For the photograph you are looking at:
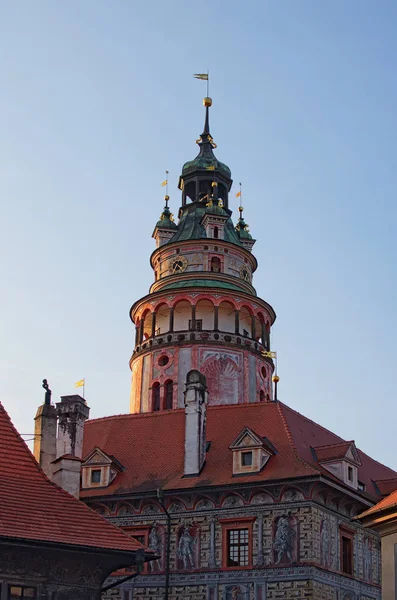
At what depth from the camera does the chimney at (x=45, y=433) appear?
2200 centimetres

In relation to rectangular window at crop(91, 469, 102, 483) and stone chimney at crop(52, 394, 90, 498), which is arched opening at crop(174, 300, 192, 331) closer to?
rectangular window at crop(91, 469, 102, 483)

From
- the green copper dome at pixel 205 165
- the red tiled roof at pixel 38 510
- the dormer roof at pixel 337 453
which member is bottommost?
the red tiled roof at pixel 38 510

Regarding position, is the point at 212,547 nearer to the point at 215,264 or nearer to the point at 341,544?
the point at 341,544

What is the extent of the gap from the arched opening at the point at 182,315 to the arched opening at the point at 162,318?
369 millimetres

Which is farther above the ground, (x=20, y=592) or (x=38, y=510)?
(x=38, y=510)

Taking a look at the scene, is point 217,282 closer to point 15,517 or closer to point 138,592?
point 138,592

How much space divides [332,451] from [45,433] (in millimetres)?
11105

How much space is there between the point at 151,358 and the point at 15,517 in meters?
22.6

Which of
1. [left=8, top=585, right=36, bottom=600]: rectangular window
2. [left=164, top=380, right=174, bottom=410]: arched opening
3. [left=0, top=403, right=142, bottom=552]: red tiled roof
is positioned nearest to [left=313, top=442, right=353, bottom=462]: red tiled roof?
[left=164, top=380, right=174, bottom=410]: arched opening

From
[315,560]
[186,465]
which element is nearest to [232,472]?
[186,465]

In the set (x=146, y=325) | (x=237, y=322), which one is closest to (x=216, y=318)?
(x=237, y=322)

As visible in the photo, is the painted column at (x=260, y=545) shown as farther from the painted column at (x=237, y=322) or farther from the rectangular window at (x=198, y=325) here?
the painted column at (x=237, y=322)

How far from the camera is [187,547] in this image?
2888 cm

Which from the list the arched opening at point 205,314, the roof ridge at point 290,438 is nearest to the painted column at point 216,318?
the arched opening at point 205,314
